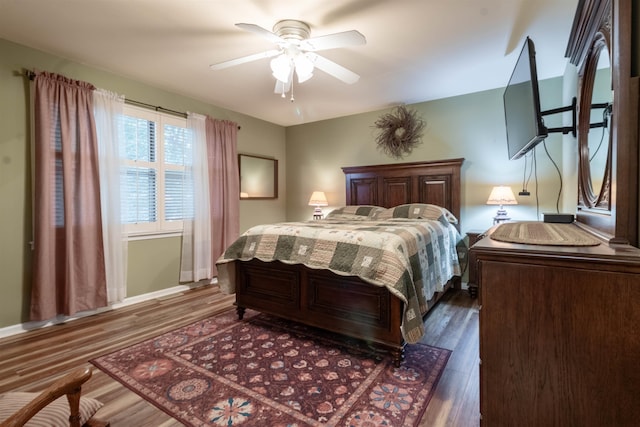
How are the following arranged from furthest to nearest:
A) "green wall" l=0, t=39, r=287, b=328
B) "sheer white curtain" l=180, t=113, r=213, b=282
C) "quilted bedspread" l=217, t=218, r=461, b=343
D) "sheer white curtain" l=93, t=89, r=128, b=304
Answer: "sheer white curtain" l=180, t=113, r=213, b=282, "sheer white curtain" l=93, t=89, r=128, b=304, "green wall" l=0, t=39, r=287, b=328, "quilted bedspread" l=217, t=218, r=461, b=343

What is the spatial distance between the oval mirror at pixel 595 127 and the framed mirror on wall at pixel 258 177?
402cm

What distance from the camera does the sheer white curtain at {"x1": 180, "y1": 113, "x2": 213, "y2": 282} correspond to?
3918 mm

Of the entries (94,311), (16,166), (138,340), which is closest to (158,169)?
(16,166)

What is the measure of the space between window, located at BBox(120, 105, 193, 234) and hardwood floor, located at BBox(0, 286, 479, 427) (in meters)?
0.97

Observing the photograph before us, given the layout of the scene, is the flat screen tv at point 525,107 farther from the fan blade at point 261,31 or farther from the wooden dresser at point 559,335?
the fan blade at point 261,31

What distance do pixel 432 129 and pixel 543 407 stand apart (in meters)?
3.74

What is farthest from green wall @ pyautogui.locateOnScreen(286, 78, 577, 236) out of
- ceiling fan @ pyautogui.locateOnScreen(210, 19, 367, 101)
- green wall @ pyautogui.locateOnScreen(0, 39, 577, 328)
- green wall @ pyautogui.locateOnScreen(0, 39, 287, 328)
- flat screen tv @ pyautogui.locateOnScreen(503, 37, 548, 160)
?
green wall @ pyautogui.locateOnScreen(0, 39, 287, 328)

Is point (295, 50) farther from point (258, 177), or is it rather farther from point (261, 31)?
point (258, 177)

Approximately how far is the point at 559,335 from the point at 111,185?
12.2 feet

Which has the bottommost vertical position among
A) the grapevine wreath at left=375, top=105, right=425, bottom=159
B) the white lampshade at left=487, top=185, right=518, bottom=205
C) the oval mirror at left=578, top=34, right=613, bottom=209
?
the white lampshade at left=487, top=185, right=518, bottom=205

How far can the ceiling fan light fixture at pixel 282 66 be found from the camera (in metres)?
2.33

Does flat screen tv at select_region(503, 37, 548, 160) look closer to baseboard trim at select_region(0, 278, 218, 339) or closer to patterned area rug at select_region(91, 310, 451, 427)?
patterned area rug at select_region(91, 310, 451, 427)

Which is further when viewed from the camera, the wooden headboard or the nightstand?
the wooden headboard

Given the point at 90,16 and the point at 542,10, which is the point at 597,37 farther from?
the point at 90,16
